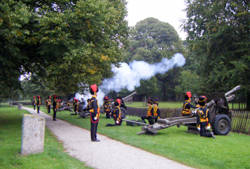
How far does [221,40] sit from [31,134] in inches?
940

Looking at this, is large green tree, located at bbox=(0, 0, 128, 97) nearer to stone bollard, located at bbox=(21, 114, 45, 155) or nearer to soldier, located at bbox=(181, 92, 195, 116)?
stone bollard, located at bbox=(21, 114, 45, 155)

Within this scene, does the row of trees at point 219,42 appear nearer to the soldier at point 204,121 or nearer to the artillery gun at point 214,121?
the artillery gun at point 214,121

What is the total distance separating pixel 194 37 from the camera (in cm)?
3005

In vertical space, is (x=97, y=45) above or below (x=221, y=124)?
above

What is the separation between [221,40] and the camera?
2697 cm

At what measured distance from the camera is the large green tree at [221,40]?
80.5ft

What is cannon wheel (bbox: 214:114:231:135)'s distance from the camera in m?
12.3

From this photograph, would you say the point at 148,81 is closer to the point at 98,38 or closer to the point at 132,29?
the point at 132,29

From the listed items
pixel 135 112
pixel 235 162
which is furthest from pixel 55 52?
pixel 135 112

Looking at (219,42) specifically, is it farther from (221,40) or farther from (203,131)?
(203,131)

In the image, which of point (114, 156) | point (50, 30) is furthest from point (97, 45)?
point (114, 156)

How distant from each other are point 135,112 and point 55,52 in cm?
1252

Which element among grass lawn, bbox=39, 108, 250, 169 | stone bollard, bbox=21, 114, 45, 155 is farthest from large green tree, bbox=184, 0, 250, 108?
stone bollard, bbox=21, 114, 45, 155

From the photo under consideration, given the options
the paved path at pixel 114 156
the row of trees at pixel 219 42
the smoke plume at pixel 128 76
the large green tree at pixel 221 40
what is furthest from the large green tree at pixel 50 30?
the large green tree at pixel 221 40
